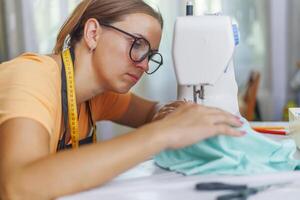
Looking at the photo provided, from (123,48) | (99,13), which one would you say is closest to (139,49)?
(123,48)

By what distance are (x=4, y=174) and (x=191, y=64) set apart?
1.53ft

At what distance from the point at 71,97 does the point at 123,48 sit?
0.17m

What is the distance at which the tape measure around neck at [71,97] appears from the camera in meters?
1.15

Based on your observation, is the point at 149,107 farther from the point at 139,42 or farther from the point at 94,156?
the point at 94,156

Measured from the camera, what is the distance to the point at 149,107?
5.06ft

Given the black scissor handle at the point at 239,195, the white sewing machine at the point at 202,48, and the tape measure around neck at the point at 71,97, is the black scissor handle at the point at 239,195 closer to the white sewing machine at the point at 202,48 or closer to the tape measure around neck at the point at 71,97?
the white sewing machine at the point at 202,48

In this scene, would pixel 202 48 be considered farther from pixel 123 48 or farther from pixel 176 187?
pixel 176 187

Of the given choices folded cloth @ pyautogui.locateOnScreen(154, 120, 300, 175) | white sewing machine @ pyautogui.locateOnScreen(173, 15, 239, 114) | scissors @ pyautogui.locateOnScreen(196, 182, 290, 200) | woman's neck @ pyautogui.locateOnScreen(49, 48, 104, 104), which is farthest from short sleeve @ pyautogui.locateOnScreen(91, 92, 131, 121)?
scissors @ pyautogui.locateOnScreen(196, 182, 290, 200)

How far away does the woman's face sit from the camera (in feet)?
3.77

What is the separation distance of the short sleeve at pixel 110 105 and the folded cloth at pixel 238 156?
0.57 metres

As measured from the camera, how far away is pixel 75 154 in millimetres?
808

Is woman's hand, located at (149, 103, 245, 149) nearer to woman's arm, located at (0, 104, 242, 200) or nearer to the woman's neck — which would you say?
woman's arm, located at (0, 104, 242, 200)

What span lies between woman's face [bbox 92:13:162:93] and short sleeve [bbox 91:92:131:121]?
0.27m

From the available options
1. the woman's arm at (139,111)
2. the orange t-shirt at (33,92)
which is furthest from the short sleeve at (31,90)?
the woman's arm at (139,111)
